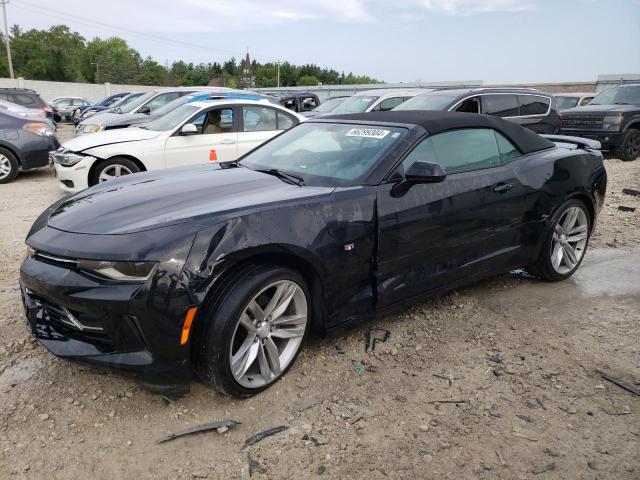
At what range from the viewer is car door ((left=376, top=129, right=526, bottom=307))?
321cm

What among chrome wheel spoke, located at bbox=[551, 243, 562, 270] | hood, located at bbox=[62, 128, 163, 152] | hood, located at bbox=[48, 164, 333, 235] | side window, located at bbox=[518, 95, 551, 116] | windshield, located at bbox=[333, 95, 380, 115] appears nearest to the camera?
hood, located at bbox=[48, 164, 333, 235]

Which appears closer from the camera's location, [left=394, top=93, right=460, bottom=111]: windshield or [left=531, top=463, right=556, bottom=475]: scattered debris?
[left=531, top=463, right=556, bottom=475]: scattered debris

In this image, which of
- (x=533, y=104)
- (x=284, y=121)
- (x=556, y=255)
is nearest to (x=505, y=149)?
(x=556, y=255)

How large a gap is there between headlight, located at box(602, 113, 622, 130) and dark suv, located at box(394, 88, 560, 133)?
2.12 metres

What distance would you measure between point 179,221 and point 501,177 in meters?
2.54

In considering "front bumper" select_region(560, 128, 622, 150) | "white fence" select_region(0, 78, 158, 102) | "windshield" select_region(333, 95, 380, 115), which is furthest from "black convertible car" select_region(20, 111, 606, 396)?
"white fence" select_region(0, 78, 158, 102)

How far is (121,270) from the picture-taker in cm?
240

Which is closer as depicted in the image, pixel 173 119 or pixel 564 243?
pixel 564 243

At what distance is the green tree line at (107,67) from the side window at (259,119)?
184ft

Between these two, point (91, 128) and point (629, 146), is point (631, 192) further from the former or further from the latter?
point (91, 128)

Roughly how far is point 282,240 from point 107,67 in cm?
Answer: 8906

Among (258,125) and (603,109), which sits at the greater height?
(603,109)

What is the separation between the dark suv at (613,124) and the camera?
11.2m

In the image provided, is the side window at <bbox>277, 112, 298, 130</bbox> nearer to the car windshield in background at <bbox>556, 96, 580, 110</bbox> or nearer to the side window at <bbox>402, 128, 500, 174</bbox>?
the side window at <bbox>402, 128, 500, 174</bbox>
